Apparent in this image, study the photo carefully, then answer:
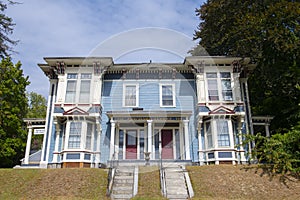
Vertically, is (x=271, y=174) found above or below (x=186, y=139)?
below

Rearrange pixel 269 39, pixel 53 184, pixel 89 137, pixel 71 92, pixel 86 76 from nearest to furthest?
pixel 53 184
pixel 269 39
pixel 89 137
pixel 71 92
pixel 86 76

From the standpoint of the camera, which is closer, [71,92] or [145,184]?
[145,184]

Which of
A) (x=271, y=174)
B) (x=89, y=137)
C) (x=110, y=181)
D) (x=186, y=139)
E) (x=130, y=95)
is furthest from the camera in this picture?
(x=130, y=95)

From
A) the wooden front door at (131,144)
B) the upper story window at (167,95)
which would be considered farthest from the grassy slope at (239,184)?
the upper story window at (167,95)

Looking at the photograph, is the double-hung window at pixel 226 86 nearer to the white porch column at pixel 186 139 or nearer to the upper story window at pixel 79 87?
the white porch column at pixel 186 139

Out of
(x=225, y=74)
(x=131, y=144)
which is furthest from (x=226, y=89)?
(x=131, y=144)

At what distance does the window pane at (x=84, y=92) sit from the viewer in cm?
1535

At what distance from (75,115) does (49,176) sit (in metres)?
4.41

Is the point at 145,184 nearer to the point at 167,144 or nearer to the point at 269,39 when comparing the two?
the point at 167,144

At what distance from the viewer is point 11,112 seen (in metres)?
21.3

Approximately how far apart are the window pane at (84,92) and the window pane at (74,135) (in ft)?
4.77

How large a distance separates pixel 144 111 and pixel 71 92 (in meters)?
4.50

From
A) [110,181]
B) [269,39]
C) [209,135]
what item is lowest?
[110,181]

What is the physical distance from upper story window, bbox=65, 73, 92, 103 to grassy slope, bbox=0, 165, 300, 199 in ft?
16.0
